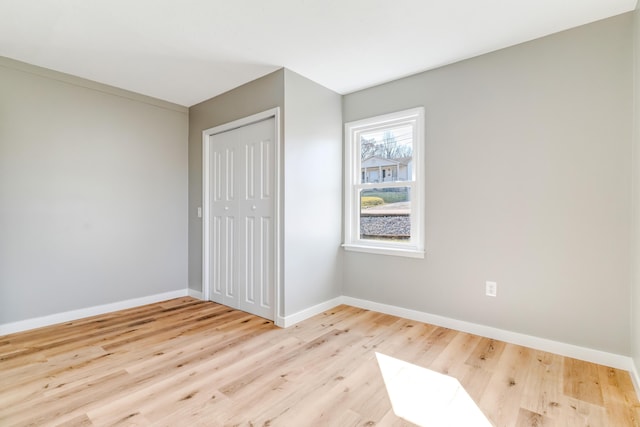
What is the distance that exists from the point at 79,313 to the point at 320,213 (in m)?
2.54

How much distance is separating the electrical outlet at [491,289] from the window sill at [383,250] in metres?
0.58

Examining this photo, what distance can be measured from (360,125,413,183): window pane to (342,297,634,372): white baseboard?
1.32 meters

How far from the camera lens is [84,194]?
9.89 ft

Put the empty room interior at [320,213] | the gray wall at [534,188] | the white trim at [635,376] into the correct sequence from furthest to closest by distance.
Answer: the gray wall at [534,188] → the empty room interior at [320,213] → the white trim at [635,376]

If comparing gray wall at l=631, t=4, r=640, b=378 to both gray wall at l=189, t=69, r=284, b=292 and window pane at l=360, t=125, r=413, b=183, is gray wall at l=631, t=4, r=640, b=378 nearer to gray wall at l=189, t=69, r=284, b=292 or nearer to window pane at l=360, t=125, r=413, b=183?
window pane at l=360, t=125, r=413, b=183

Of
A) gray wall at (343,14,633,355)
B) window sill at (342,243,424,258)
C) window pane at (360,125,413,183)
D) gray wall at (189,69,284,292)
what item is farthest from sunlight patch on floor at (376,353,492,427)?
gray wall at (189,69,284,292)

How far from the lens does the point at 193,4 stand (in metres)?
1.93

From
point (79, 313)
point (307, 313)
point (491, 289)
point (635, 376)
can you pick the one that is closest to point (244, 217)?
point (307, 313)

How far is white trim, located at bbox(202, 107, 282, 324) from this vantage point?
2.81 metres

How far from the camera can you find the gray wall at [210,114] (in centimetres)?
289

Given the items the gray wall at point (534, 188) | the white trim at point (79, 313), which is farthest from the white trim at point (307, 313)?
the white trim at point (79, 313)

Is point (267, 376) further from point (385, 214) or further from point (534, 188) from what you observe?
point (534, 188)

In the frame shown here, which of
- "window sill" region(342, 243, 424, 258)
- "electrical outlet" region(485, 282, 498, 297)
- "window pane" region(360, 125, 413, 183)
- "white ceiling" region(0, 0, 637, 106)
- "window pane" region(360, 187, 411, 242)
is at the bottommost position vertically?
"electrical outlet" region(485, 282, 498, 297)

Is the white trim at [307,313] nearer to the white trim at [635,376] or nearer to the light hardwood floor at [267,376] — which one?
the light hardwood floor at [267,376]
